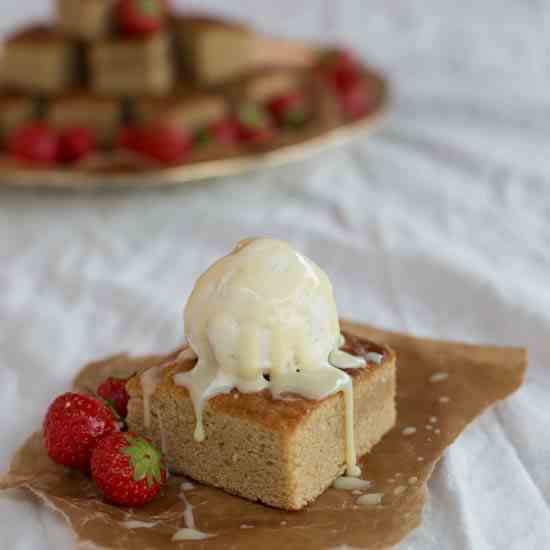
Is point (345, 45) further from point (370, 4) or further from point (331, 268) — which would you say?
point (331, 268)

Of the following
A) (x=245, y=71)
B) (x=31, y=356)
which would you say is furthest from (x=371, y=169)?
(x=31, y=356)

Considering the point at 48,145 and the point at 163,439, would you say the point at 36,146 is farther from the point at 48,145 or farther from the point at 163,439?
the point at 163,439

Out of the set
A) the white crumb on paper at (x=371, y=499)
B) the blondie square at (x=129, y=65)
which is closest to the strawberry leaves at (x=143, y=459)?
the white crumb on paper at (x=371, y=499)

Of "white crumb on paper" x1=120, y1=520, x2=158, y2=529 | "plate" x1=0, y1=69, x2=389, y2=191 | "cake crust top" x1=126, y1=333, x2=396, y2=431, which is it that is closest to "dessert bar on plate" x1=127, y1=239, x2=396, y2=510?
"cake crust top" x1=126, y1=333, x2=396, y2=431

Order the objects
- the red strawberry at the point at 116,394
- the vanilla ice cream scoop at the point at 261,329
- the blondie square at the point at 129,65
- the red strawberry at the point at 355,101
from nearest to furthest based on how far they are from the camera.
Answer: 1. the vanilla ice cream scoop at the point at 261,329
2. the red strawberry at the point at 116,394
3. the blondie square at the point at 129,65
4. the red strawberry at the point at 355,101

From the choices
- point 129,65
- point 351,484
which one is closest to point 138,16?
point 129,65

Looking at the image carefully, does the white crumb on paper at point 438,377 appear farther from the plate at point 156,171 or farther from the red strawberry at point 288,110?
the red strawberry at point 288,110
